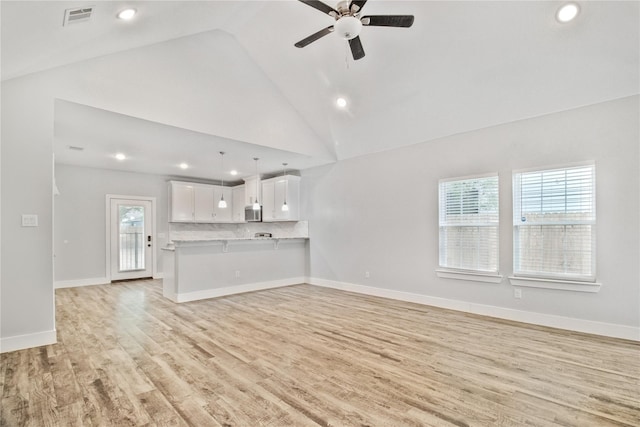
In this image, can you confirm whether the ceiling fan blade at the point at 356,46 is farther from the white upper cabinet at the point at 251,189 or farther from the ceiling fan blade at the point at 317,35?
the white upper cabinet at the point at 251,189

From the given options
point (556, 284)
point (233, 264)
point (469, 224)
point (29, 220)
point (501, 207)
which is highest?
point (501, 207)

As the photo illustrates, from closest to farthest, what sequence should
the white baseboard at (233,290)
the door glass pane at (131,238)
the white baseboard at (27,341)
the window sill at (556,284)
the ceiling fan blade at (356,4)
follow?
the ceiling fan blade at (356,4)
the white baseboard at (27,341)
the window sill at (556,284)
the white baseboard at (233,290)
the door glass pane at (131,238)

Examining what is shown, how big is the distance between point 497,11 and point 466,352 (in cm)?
359

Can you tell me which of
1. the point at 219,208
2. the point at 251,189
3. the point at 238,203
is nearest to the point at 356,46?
Answer: the point at 251,189

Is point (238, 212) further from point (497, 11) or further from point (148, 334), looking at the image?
point (497, 11)

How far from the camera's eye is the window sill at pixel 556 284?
366cm

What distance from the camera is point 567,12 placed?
3.08 meters

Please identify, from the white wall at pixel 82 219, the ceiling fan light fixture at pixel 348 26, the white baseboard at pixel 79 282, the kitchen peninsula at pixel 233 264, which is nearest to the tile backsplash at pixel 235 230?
the kitchen peninsula at pixel 233 264

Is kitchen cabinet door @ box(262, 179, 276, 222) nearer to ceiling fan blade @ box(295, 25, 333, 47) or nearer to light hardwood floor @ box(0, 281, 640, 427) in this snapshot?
light hardwood floor @ box(0, 281, 640, 427)

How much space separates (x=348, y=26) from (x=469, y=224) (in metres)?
3.39

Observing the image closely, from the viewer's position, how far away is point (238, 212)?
30.0ft

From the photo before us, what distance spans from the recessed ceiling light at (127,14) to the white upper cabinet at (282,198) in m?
4.81

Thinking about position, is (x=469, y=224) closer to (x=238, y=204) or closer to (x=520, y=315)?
(x=520, y=315)

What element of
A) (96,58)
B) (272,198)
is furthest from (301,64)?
(272,198)
